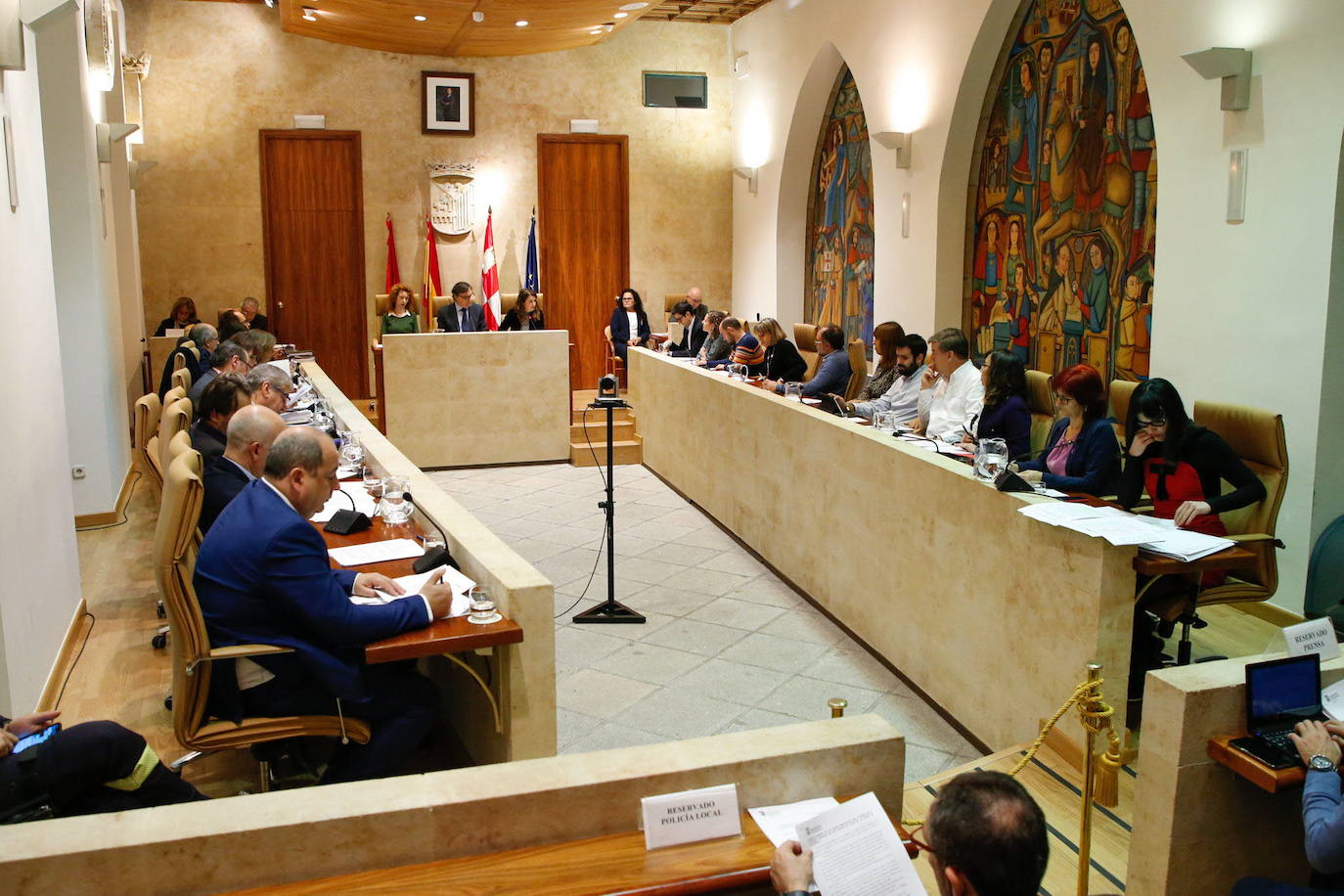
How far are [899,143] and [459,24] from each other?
14.1 feet

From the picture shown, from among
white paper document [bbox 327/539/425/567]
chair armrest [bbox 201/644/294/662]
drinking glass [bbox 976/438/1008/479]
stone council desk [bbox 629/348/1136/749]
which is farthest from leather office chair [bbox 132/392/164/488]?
drinking glass [bbox 976/438/1008/479]

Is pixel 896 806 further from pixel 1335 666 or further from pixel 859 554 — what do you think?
pixel 859 554

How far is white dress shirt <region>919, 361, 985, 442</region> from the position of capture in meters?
6.34

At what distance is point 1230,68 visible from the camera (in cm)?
583

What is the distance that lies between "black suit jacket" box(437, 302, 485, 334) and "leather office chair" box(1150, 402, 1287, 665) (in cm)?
787

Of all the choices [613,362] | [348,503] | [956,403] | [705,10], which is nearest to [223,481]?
[348,503]

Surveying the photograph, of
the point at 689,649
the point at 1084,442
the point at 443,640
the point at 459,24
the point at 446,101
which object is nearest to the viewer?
the point at 443,640

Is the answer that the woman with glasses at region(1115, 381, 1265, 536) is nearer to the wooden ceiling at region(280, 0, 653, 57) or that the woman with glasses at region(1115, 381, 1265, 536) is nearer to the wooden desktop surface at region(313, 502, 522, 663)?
the wooden desktop surface at region(313, 502, 522, 663)

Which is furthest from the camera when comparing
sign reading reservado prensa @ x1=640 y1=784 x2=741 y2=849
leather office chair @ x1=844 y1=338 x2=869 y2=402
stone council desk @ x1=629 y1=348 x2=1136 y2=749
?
leather office chair @ x1=844 y1=338 x2=869 y2=402

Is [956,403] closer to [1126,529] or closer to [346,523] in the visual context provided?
[1126,529]

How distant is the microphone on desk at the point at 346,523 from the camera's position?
4160 mm

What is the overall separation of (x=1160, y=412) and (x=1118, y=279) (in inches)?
127

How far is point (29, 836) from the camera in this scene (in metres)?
1.82

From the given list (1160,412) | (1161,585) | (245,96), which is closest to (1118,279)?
(1160,412)
